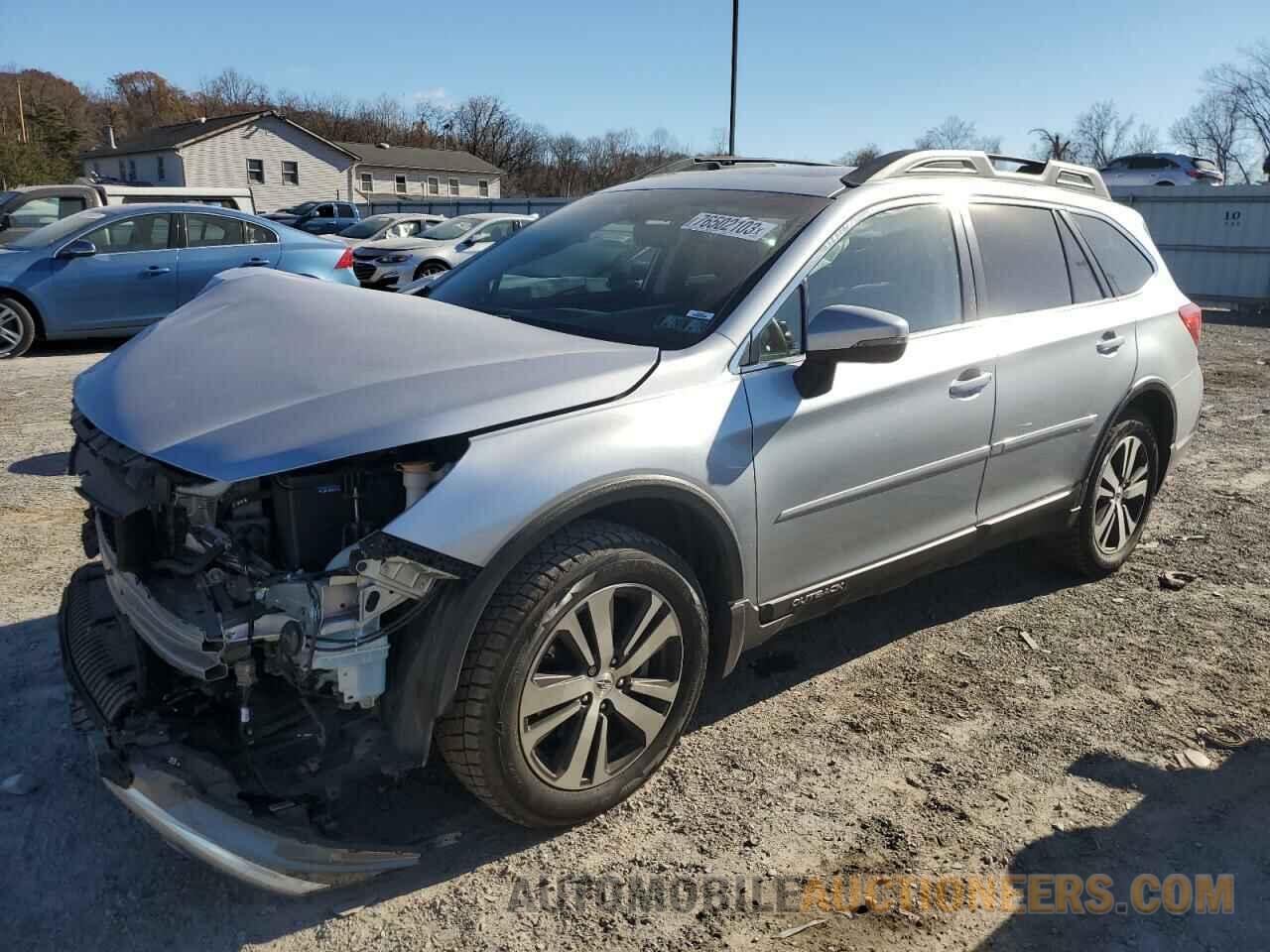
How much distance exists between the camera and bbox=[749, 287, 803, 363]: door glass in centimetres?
311

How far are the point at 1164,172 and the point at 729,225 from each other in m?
28.0

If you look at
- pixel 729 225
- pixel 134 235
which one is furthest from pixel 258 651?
pixel 134 235

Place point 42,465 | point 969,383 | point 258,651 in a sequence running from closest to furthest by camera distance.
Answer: point 258,651 < point 969,383 < point 42,465

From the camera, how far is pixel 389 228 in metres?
19.7

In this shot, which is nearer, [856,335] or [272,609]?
[272,609]

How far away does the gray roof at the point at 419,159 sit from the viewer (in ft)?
219

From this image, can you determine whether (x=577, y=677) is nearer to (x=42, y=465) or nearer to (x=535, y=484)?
(x=535, y=484)

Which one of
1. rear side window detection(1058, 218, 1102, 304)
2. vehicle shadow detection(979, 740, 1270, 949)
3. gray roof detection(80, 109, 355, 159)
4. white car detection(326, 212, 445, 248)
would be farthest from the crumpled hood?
gray roof detection(80, 109, 355, 159)

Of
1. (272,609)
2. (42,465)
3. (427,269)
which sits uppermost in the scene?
(427,269)

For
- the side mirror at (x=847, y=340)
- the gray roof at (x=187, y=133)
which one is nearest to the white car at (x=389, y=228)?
the side mirror at (x=847, y=340)

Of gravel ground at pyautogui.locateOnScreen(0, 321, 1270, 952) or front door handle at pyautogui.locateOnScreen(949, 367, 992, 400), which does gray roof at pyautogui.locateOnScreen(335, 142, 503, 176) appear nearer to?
gravel ground at pyautogui.locateOnScreen(0, 321, 1270, 952)

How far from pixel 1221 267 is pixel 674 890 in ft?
63.7

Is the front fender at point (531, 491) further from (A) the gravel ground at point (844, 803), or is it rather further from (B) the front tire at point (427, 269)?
(B) the front tire at point (427, 269)

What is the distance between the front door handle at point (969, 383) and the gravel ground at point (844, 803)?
112 centimetres
